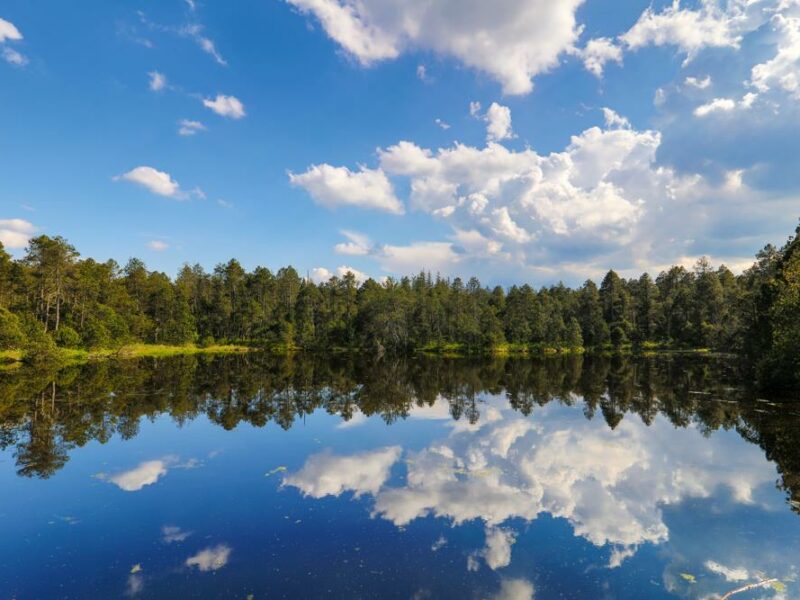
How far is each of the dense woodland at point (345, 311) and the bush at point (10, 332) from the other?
412 inches

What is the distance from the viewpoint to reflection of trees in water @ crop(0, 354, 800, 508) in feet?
108

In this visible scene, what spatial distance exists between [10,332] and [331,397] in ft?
195

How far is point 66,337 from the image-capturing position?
84.9m

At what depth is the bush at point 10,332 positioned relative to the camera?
7181 centimetres

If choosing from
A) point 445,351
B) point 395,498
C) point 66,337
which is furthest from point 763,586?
point 445,351

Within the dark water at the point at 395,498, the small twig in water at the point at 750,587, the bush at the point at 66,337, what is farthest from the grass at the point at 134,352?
the small twig in water at the point at 750,587

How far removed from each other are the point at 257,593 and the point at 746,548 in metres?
17.5

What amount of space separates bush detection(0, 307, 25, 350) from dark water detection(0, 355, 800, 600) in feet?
117

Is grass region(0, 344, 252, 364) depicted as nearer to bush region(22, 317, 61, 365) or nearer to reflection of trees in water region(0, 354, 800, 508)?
bush region(22, 317, 61, 365)

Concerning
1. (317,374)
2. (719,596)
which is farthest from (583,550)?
(317,374)

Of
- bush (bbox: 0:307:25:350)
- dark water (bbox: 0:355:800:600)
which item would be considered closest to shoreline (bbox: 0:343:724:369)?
bush (bbox: 0:307:25:350)

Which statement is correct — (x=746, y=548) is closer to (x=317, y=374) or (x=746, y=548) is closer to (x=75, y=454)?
(x=75, y=454)

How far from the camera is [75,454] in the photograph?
28.2 meters

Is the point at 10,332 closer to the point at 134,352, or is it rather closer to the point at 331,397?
the point at 134,352
